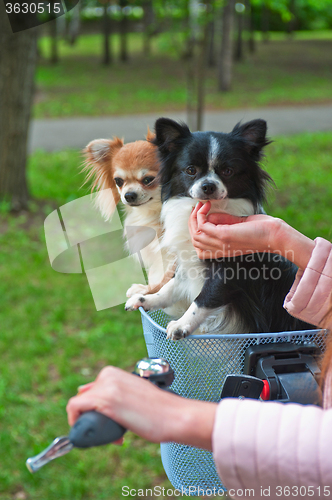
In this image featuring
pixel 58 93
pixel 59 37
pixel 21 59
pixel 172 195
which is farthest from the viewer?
pixel 59 37

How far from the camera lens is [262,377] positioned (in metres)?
1.31

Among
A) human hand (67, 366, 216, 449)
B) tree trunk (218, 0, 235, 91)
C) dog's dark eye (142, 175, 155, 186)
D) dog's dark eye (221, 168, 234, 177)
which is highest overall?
tree trunk (218, 0, 235, 91)

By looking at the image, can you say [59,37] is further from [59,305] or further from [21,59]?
[59,305]

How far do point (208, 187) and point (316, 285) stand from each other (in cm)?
42

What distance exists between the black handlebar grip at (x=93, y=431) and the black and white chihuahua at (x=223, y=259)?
0.51 meters

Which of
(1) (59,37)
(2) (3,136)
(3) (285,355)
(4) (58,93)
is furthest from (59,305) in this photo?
(1) (59,37)

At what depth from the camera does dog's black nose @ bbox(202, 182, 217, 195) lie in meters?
1.41

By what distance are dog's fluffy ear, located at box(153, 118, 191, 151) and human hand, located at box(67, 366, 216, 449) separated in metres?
0.80

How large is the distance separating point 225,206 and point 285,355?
50cm

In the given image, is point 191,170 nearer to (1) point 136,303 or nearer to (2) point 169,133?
(2) point 169,133

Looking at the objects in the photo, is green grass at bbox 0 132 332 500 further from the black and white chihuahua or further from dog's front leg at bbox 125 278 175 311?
dog's front leg at bbox 125 278 175 311

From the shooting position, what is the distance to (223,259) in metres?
1.52

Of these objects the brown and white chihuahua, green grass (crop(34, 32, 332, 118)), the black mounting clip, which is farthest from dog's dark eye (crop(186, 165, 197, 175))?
green grass (crop(34, 32, 332, 118))

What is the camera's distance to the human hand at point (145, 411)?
0.90m
